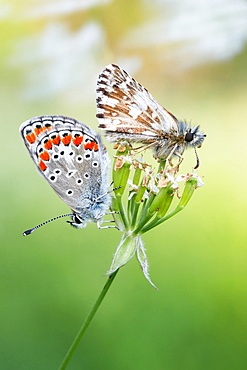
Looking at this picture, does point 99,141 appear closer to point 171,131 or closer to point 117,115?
point 117,115

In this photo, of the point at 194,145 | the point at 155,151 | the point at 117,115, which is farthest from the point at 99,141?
the point at 194,145

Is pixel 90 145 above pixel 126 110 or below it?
below

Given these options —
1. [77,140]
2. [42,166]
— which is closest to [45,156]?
[42,166]

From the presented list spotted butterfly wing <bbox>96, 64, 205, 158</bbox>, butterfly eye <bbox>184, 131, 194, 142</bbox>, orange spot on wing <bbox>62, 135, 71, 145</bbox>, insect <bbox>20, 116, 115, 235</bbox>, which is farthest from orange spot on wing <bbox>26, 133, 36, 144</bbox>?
butterfly eye <bbox>184, 131, 194, 142</bbox>

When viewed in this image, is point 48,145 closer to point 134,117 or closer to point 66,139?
point 66,139

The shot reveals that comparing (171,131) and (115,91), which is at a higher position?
(115,91)

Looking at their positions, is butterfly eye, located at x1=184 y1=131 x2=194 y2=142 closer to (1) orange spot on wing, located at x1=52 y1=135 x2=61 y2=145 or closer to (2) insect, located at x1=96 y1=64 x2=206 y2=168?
(2) insect, located at x1=96 y1=64 x2=206 y2=168
